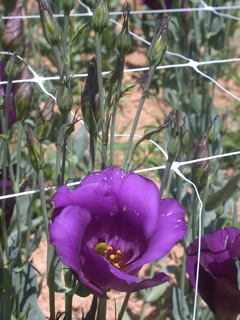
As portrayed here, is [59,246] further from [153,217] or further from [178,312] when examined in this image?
[178,312]

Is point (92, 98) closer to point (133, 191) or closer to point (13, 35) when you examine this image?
point (133, 191)

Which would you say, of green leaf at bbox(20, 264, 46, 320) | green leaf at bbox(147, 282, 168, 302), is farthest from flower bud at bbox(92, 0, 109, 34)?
green leaf at bbox(147, 282, 168, 302)

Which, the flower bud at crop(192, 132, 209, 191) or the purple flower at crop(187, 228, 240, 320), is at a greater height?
the flower bud at crop(192, 132, 209, 191)

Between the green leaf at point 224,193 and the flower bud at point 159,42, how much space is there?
51cm

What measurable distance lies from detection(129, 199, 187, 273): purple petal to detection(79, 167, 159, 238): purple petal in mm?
15

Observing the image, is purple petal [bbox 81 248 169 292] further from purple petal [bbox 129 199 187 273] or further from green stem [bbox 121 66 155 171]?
green stem [bbox 121 66 155 171]

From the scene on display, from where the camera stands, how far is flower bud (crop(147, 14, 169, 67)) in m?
0.81

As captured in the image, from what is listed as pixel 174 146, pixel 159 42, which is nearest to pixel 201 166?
pixel 174 146

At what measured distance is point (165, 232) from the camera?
72 centimetres

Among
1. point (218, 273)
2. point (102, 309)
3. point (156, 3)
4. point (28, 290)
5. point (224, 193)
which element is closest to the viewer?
point (102, 309)

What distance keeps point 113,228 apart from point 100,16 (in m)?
0.31

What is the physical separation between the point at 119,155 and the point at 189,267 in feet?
4.17

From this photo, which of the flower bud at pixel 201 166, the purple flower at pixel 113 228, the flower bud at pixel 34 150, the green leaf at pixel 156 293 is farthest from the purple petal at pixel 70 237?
the green leaf at pixel 156 293

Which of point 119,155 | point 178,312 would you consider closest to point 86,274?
point 178,312
